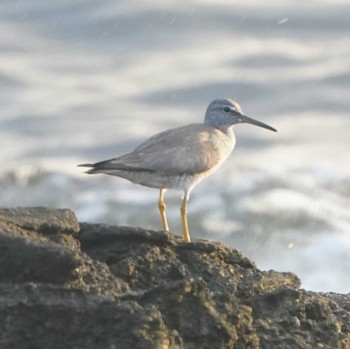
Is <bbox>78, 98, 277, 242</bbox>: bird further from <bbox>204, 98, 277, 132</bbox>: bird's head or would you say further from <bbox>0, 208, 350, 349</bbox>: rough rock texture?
<bbox>0, 208, 350, 349</bbox>: rough rock texture

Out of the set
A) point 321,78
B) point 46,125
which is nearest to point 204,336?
point 46,125

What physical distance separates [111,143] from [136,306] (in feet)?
31.9

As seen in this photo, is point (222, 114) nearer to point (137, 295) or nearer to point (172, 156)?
point (172, 156)

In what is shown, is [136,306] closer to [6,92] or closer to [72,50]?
[6,92]

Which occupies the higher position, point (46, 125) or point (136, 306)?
point (136, 306)

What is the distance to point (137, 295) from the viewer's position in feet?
15.8

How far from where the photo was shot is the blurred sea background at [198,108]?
1255cm

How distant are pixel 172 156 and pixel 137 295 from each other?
8.97 feet

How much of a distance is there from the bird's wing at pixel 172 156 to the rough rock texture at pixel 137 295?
1.69 metres

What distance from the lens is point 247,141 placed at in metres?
14.5

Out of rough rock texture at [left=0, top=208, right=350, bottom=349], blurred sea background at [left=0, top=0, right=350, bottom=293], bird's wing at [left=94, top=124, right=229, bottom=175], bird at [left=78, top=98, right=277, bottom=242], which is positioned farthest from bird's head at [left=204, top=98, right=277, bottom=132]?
rough rock texture at [left=0, top=208, right=350, bottom=349]

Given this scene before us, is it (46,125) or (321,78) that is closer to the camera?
(46,125)

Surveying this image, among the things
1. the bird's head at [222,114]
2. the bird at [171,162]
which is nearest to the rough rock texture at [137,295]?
the bird at [171,162]

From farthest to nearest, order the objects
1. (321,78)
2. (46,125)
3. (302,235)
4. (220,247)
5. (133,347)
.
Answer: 1. (321,78)
2. (46,125)
3. (302,235)
4. (220,247)
5. (133,347)
